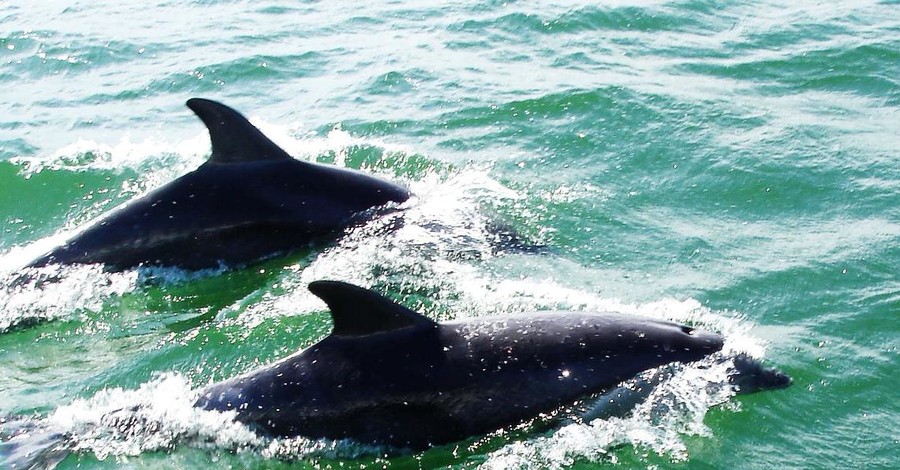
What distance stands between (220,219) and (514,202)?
338cm

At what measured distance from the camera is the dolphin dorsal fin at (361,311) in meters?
7.62

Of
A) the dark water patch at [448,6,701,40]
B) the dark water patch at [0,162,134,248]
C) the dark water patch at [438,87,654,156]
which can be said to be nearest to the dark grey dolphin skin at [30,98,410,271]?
the dark water patch at [0,162,134,248]

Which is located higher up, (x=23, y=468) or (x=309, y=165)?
(x=309, y=165)

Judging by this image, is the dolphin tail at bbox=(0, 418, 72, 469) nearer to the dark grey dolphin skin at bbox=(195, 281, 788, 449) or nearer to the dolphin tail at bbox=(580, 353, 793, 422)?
the dark grey dolphin skin at bbox=(195, 281, 788, 449)

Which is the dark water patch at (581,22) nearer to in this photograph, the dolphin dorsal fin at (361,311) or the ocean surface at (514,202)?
the ocean surface at (514,202)

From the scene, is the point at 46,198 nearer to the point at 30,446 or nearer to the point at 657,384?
the point at 30,446

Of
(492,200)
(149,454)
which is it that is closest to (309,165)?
(492,200)

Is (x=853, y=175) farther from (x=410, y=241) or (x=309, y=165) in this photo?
(x=309, y=165)

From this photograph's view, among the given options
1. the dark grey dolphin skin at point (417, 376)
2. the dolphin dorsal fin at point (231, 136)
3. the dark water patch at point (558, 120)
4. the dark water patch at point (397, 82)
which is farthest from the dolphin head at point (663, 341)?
the dark water patch at point (397, 82)

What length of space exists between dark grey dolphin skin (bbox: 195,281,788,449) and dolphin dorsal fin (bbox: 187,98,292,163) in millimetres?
3780

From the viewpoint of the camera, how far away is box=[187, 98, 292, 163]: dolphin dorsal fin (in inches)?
432

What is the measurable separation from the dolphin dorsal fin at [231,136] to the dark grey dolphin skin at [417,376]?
378 cm

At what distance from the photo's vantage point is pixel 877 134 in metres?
13.7

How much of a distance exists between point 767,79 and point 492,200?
5.83 meters
